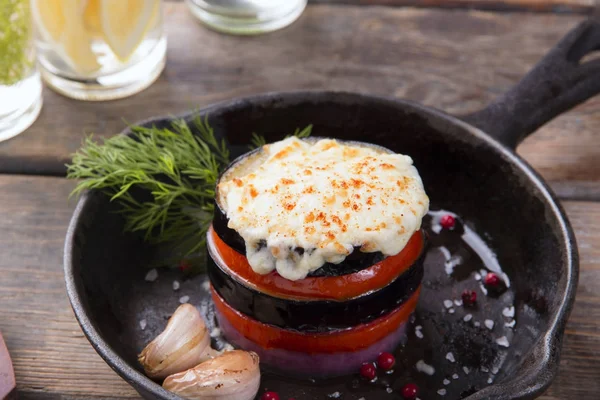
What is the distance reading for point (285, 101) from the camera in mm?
1996

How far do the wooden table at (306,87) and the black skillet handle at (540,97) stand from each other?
0.26 metres

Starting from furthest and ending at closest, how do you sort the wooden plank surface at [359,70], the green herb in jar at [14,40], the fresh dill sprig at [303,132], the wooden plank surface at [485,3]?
the wooden plank surface at [485,3]
the wooden plank surface at [359,70]
the green herb in jar at [14,40]
the fresh dill sprig at [303,132]

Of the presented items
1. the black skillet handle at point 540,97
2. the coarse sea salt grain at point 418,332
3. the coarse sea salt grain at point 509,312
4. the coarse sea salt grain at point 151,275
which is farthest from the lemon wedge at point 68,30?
the coarse sea salt grain at point 509,312

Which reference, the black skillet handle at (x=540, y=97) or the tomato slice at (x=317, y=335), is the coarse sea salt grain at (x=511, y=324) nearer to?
the tomato slice at (x=317, y=335)

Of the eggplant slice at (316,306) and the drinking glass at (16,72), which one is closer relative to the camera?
the eggplant slice at (316,306)

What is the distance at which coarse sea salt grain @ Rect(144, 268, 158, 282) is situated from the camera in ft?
6.07

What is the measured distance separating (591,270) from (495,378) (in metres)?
0.47

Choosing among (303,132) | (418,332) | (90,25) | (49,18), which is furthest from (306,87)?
(418,332)

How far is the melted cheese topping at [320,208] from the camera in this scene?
1448 mm

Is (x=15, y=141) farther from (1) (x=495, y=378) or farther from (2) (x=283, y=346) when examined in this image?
(1) (x=495, y=378)

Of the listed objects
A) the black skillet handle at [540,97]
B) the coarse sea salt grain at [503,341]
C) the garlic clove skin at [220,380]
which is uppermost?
the black skillet handle at [540,97]

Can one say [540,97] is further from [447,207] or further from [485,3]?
[485,3]

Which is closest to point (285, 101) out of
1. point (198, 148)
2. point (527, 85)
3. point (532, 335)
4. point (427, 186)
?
point (198, 148)

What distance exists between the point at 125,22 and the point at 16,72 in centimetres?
33
